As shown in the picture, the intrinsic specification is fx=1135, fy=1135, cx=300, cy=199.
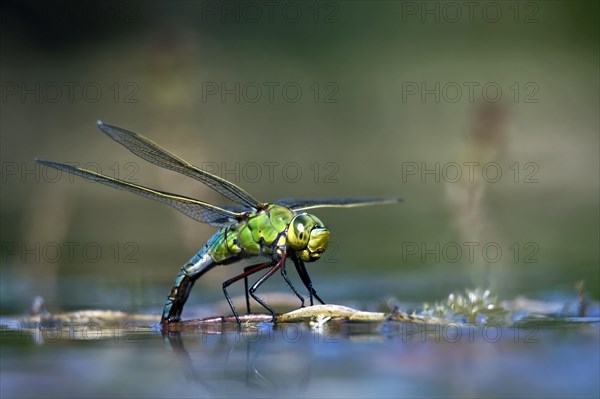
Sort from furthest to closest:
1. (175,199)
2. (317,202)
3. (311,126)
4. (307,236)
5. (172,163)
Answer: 1. (311,126)
2. (317,202)
3. (172,163)
4. (175,199)
5. (307,236)

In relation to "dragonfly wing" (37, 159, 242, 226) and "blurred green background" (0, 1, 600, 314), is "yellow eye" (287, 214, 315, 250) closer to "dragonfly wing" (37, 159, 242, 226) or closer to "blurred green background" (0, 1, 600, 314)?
"dragonfly wing" (37, 159, 242, 226)

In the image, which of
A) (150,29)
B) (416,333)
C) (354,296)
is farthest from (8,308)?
(150,29)

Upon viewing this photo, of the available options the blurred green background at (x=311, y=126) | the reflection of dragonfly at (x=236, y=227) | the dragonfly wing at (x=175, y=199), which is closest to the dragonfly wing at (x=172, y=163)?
the reflection of dragonfly at (x=236, y=227)

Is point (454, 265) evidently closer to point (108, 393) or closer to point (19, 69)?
point (108, 393)

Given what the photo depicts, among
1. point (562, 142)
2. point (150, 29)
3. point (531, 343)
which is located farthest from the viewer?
point (150, 29)

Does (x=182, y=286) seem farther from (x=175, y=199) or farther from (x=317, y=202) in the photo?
(x=317, y=202)

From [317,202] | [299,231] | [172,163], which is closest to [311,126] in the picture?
[317,202]

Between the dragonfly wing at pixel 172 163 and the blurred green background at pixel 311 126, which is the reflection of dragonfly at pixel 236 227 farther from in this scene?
the blurred green background at pixel 311 126
